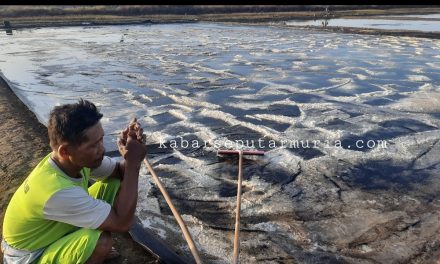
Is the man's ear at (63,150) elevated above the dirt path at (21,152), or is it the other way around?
the man's ear at (63,150)

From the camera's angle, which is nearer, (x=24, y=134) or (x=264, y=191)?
(x=264, y=191)

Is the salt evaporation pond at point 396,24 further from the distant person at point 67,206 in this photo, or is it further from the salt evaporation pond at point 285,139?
the distant person at point 67,206

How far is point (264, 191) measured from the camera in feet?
12.0

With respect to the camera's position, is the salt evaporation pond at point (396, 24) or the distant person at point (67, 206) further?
the salt evaporation pond at point (396, 24)

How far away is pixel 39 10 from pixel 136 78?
31461mm

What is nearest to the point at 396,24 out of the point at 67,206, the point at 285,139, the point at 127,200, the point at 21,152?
the point at 285,139

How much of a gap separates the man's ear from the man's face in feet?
0.06

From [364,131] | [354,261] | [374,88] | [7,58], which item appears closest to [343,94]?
[374,88]

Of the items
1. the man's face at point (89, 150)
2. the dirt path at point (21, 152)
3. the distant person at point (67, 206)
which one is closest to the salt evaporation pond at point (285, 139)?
the dirt path at point (21, 152)

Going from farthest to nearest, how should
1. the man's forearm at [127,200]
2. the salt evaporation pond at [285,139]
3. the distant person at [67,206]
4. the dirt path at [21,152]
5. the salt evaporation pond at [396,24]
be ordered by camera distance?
the salt evaporation pond at [396,24] < the salt evaporation pond at [285,139] < the dirt path at [21,152] < the man's forearm at [127,200] < the distant person at [67,206]

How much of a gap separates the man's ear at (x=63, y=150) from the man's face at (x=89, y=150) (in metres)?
0.02

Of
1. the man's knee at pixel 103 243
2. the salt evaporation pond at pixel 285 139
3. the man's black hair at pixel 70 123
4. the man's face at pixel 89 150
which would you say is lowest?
the salt evaporation pond at pixel 285 139

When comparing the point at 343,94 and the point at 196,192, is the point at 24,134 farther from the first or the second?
the point at 343,94

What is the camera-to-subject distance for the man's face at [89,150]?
195 centimetres
